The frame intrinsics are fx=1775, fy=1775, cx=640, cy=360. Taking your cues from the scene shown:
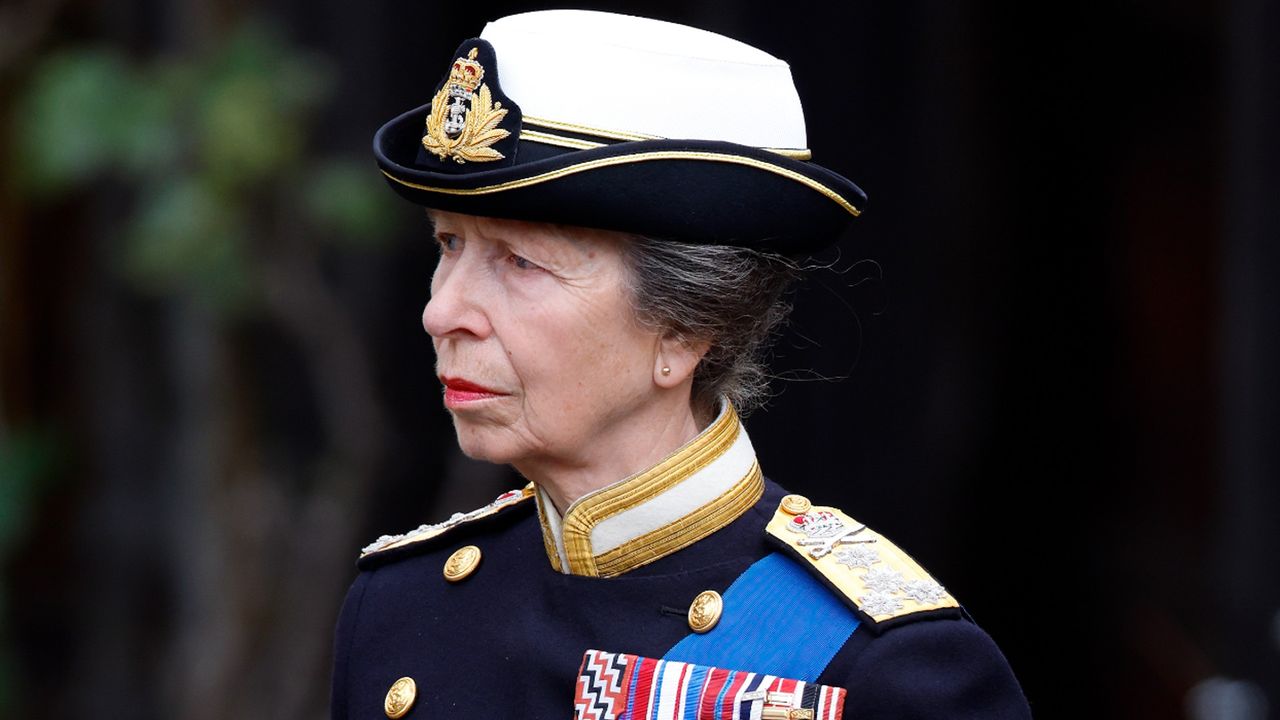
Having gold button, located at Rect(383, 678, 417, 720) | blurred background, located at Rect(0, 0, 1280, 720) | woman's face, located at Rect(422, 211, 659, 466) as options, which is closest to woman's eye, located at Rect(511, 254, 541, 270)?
woman's face, located at Rect(422, 211, 659, 466)

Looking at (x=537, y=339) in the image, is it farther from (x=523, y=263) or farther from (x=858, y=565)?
(x=858, y=565)

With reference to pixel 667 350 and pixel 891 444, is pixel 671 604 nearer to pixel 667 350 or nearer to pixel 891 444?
pixel 667 350

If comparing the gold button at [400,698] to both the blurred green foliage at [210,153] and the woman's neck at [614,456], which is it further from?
the blurred green foliage at [210,153]

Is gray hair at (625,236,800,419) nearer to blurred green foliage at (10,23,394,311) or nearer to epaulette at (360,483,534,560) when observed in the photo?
epaulette at (360,483,534,560)

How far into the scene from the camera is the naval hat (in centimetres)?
196

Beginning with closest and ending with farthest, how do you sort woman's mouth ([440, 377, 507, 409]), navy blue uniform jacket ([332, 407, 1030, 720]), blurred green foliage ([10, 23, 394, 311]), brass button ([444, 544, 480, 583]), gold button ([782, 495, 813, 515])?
navy blue uniform jacket ([332, 407, 1030, 720]) < woman's mouth ([440, 377, 507, 409]) < gold button ([782, 495, 813, 515]) < brass button ([444, 544, 480, 583]) < blurred green foliage ([10, 23, 394, 311])

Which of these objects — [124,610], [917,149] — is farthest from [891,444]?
[124,610]

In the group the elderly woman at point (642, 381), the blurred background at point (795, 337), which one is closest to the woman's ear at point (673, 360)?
the elderly woman at point (642, 381)

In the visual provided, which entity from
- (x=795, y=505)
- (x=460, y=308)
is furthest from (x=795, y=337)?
(x=460, y=308)

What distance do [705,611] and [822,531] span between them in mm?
193

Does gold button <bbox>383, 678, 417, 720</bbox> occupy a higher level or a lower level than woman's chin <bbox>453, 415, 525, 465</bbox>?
lower

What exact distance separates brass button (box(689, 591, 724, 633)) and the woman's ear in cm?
25

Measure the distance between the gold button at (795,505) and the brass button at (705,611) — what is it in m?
0.18

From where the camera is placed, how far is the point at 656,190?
1.96 metres
